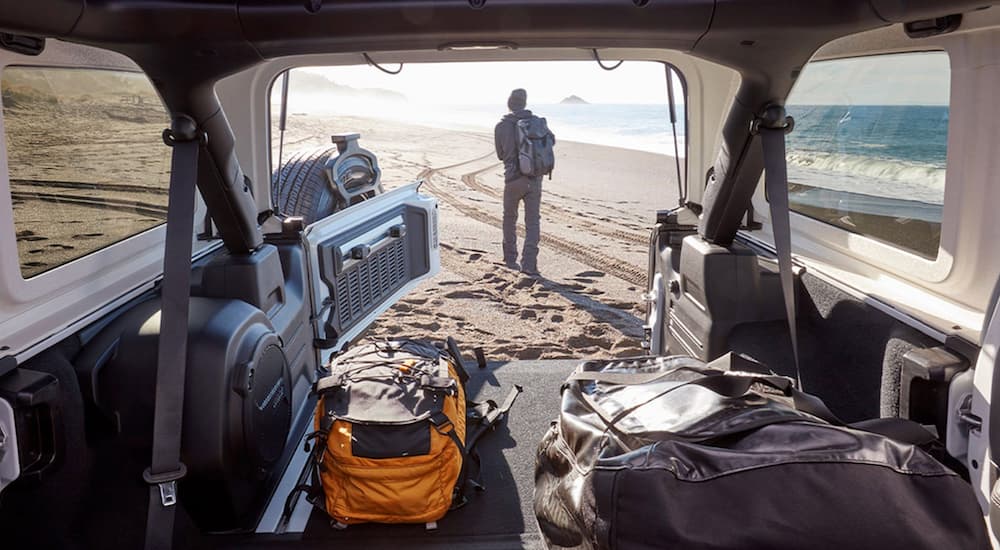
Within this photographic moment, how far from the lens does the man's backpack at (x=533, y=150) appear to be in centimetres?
759

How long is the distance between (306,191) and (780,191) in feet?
10.2

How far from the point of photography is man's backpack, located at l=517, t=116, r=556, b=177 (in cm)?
759

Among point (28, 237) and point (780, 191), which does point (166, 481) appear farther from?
point (780, 191)

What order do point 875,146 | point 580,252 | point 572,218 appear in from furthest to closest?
point 572,218, point 580,252, point 875,146

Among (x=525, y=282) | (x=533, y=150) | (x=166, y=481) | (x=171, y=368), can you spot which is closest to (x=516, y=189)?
(x=533, y=150)

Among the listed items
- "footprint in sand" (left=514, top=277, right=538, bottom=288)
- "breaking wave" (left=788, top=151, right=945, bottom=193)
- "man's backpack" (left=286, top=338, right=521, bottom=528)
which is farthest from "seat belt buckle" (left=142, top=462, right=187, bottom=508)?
"footprint in sand" (left=514, top=277, right=538, bottom=288)

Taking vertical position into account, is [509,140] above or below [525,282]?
above

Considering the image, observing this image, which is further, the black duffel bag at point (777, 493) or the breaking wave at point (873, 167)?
the breaking wave at point (873, 167)

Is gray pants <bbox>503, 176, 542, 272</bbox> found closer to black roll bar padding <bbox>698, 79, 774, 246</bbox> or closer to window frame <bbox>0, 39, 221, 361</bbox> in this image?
black roll bar padding <bbox>698, 79, 774, 246</bbox>

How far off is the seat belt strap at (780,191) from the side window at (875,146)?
448mm

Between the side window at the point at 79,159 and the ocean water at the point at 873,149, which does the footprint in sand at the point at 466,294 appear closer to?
the ocean water at the point at 873,149

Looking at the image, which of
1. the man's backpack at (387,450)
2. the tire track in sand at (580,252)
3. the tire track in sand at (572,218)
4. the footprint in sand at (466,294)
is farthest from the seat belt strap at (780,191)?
the tire track in sand at (572,218)

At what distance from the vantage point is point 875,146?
8.68 ft

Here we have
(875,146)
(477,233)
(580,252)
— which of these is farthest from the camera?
(477,233)
